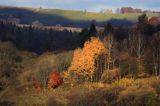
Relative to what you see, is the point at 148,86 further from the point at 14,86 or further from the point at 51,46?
the point at 51,46

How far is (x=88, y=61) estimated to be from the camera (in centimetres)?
11050

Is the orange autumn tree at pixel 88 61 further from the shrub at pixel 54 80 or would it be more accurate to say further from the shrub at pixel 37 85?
the shrub at pixel 37 85

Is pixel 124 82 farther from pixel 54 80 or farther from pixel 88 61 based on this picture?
pixel 54 80

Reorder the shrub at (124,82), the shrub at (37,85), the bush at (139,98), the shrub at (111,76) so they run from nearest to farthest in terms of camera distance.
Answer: the bush at (139,98) < the shrub at (124,82) < the shrub at (111,76) < the shrub at (37,85)

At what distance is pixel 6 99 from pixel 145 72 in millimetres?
29582

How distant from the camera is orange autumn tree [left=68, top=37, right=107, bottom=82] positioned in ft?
363

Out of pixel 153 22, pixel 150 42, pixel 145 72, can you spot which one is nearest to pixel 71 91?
pixel 145 72

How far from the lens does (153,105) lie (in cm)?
8250

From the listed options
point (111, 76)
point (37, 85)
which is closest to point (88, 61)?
point (111, 76)

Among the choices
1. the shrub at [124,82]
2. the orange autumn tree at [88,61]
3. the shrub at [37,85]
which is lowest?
the shrub at [37,85]

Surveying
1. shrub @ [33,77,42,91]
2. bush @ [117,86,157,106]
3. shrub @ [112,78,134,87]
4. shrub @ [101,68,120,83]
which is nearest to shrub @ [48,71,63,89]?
shrub @ [33,77,42,91]

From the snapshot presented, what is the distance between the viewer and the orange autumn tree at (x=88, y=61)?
363ft

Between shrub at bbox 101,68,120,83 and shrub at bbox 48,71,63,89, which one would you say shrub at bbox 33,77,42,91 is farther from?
shrub at bbox 101,68,120,83

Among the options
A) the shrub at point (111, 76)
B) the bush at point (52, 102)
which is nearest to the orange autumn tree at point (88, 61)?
the shrub at point (111, 76)
